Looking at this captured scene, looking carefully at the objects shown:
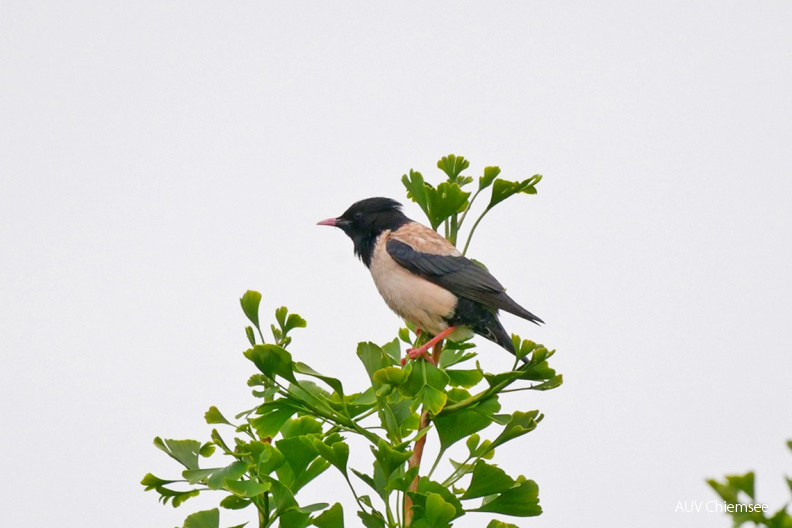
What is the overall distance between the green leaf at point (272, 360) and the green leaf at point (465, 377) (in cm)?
108

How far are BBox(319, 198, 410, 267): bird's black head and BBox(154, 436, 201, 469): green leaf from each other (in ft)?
8.47

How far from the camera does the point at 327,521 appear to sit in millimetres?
4566

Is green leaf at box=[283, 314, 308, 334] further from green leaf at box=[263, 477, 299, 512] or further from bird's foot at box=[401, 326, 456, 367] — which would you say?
green leaf at box=[263, 477, 299, 512]

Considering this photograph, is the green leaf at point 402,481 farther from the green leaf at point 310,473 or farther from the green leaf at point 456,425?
the green leaf at point 456,425

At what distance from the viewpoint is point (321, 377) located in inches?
194

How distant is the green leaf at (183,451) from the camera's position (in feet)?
16.4

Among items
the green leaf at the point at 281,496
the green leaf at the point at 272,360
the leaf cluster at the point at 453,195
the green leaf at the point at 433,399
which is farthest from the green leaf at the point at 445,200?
the green leaf at the point at 281,496

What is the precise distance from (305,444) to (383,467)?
0.39m

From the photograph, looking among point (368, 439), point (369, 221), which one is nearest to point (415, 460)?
point (368, 439)

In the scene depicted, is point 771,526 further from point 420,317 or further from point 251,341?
point 420,317

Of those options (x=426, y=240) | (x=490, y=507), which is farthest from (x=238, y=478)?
(x=426, y=240)

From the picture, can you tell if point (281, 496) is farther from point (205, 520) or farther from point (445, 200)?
point (445, 200)

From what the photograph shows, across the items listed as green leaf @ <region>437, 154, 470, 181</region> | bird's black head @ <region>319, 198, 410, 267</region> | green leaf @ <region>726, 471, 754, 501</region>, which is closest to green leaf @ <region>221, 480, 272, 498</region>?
green leaf @ <region>437, 154, 470, 181</region>

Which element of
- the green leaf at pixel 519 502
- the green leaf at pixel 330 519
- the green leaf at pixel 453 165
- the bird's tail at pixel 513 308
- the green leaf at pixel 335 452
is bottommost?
the green leaf at pixel 330 519
